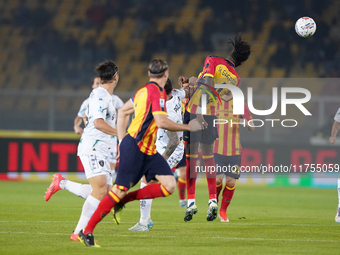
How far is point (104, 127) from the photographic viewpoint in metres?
6.41

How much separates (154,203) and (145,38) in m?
12.6

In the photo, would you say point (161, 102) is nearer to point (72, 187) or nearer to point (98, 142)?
point (98, 142)

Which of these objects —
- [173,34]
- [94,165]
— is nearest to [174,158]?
[94,165]

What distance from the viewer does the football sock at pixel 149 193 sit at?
6205 millimetres

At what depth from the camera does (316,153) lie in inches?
669

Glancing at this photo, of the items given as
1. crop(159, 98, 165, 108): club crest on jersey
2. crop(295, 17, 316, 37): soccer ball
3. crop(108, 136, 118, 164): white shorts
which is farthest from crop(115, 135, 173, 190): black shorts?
crop(295, 17, 316, 37): soccer ball

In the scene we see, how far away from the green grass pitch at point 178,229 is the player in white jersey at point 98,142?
0.49m

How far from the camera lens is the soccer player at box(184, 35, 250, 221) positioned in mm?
8055

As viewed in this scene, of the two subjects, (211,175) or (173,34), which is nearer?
(211,175)

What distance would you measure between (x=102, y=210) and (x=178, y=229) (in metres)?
2.03

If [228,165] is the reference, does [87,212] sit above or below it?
below

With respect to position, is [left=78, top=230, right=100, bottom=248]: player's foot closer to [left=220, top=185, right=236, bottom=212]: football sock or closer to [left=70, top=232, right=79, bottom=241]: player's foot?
[left=70, top=232, right=79, bottom=241]: player's foot

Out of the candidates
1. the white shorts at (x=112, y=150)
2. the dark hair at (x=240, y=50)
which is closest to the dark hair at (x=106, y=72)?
the dark hair at (x=240, y=50)

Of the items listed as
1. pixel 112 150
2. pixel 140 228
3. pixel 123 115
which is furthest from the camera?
pixel 112 150
